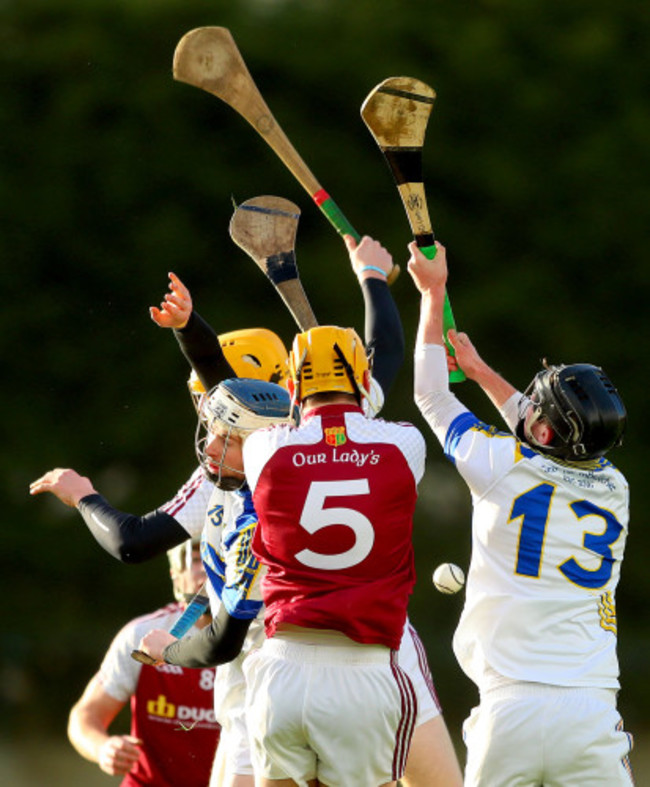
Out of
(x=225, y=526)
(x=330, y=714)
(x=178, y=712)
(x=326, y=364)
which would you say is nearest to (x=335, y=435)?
(x=326, y=364)

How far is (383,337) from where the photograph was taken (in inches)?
189

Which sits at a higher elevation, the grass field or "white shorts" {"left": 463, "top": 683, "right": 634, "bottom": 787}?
"white shorts" {"left": 463, "top": 683, "right": 634, "bottom": 787}

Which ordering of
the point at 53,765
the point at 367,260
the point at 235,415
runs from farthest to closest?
the point at 53,765 < the point at 367,260 < the point at 235,415

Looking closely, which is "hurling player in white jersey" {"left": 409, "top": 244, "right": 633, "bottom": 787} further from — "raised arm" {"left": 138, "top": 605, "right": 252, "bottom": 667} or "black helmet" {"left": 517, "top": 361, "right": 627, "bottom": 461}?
"raised arm" {"left": 138, "top": 605, "right": 252, "bottom": 667}

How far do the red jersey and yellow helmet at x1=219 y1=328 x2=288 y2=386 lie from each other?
45.4 inches

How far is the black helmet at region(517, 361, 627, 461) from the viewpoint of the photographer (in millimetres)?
4094

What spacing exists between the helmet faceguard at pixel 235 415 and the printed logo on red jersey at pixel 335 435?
227 millimetres

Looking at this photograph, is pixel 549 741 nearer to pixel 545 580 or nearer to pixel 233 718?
pixel 545 580

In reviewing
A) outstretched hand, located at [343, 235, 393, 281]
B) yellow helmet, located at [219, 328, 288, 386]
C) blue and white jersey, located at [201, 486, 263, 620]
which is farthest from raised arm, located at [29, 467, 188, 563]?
outstretched hand, located at [343, 235, 393, 281]

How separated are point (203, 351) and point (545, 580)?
1.19 metres

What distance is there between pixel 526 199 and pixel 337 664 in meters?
5.83

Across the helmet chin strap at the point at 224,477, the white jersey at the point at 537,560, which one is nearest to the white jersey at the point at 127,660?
the helmet chin strap at the point at 224,477

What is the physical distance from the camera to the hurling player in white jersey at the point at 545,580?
4059mm

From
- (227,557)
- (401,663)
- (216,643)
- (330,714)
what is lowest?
(401,663)
